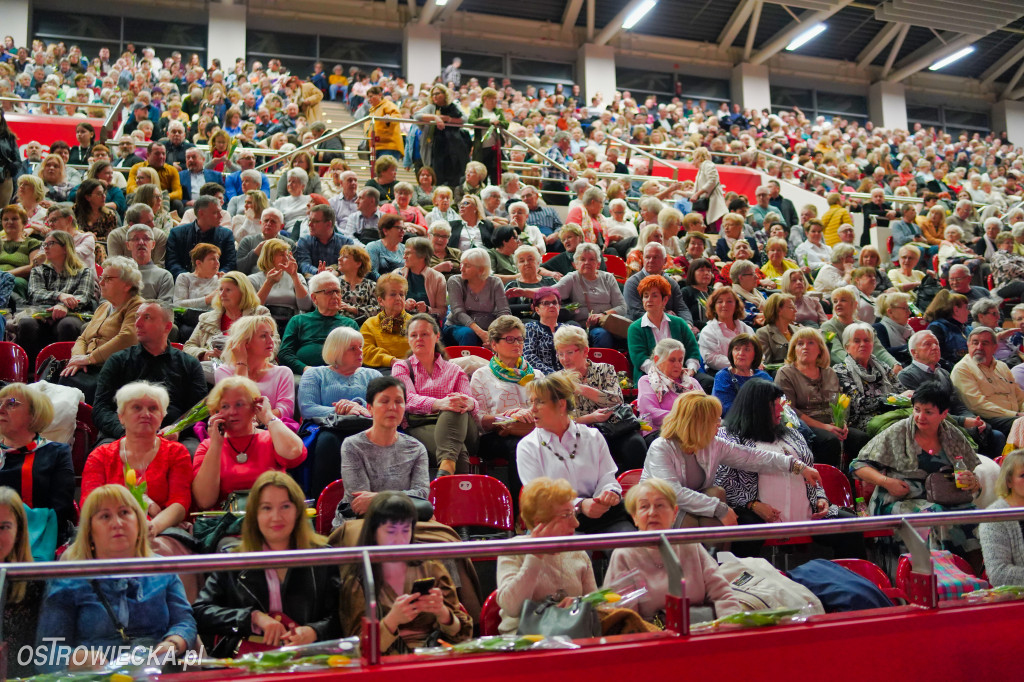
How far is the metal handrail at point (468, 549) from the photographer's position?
6.56 feet

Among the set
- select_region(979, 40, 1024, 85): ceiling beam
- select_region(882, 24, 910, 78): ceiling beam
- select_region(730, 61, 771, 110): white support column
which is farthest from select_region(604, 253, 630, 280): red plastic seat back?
select_region(979, 40, 1024, 85): ceiling beam

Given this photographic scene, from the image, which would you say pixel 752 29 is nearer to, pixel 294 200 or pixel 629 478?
pixel 294 200

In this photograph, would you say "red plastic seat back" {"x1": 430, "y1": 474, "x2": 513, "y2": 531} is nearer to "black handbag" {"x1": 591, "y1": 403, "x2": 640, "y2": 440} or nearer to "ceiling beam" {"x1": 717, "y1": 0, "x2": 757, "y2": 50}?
"black handbag" {"x1": 591, "y1": 403, "x2": 640, "y2": 440}

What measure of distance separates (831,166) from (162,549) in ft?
45.9

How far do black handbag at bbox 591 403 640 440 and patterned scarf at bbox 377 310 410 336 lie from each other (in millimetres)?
1352

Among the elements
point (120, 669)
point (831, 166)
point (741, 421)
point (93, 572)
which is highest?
point (831, 166)

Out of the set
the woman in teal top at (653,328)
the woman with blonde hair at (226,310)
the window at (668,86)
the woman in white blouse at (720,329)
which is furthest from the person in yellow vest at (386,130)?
the window at (668,86)

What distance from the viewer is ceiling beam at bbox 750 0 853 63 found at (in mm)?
18750

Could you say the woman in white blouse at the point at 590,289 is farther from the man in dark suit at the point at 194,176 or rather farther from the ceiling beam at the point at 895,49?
the ceiling beam at the point at 895,49

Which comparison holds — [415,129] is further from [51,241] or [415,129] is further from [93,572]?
[93,572]

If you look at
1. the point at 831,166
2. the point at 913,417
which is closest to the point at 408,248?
the point at 913,417

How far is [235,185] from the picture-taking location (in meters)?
8.50

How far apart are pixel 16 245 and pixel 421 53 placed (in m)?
14.4

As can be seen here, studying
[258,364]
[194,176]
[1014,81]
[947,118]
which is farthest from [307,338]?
[1014,81]
